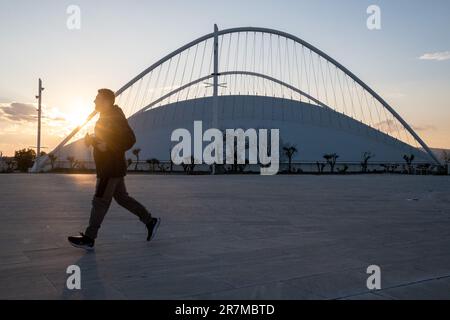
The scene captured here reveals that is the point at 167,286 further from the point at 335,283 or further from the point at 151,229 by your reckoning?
the point at 151,229

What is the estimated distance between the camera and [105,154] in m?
6.12

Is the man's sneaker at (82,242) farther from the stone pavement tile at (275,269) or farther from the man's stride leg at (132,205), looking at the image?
the stone pavement tile at (275,269)

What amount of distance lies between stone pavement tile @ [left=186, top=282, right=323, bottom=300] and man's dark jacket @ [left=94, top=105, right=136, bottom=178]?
8.74 feet

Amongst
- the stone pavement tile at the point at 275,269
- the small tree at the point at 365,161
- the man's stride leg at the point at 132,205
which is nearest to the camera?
the stone pavement tile at the point at 275,269

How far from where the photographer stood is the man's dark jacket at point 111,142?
239 inches

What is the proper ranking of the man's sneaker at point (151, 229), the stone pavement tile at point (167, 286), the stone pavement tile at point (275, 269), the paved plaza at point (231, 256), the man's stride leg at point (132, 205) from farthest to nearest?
the man's sneaker at point (151, 229)
the man's stride leg at point (132, 205)
the stone pavement tile at point (275, 269)
the paved plaza at point (231, 256)
the stone pavement tile at point (167, 286)

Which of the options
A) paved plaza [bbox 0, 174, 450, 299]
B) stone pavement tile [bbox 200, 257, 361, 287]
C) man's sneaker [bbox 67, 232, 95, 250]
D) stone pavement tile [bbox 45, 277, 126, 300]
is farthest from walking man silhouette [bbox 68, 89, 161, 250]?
stone pavement tile [bbox 200, 257, 361, 287]

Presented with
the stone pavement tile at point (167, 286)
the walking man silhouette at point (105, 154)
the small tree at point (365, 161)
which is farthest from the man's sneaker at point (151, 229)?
the small tree at point (365, 161)

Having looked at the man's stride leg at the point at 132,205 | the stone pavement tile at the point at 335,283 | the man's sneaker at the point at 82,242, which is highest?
the man's stride leg at the point at 132,205

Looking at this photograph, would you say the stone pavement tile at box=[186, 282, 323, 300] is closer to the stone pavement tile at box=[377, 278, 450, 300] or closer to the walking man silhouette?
the stone pavement tile at box=[377, 278, 450, 300]

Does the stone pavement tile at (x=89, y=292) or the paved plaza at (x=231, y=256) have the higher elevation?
the paved plaza at (x=231, y=256)

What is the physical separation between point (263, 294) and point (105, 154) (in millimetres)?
3009
